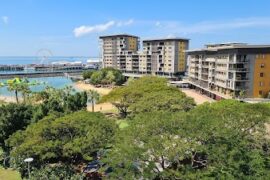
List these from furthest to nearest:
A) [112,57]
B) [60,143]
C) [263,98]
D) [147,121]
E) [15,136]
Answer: [112,57] → [263,98] → [15,136] → [60,143] → [147,121]

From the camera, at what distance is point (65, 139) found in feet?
95.1

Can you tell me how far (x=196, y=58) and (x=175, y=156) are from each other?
276 ft

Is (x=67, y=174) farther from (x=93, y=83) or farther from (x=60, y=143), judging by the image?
(x=93, y=83)

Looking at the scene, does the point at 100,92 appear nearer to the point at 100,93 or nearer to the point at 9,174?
the point at 100,93

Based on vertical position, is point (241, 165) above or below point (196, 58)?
below

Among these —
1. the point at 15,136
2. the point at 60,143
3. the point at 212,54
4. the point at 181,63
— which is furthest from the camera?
the point at 181,63

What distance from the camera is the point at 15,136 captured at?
3105 centimetres

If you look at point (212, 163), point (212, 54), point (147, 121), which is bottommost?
point (212, 163)

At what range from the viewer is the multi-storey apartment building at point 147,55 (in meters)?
128

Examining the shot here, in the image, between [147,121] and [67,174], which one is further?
[67,174]

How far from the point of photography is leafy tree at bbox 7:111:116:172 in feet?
90.6

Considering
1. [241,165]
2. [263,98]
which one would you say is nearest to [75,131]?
[241,165]

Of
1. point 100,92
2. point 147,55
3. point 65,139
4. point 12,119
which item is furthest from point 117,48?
point 65,139

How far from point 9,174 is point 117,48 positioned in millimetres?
121005
